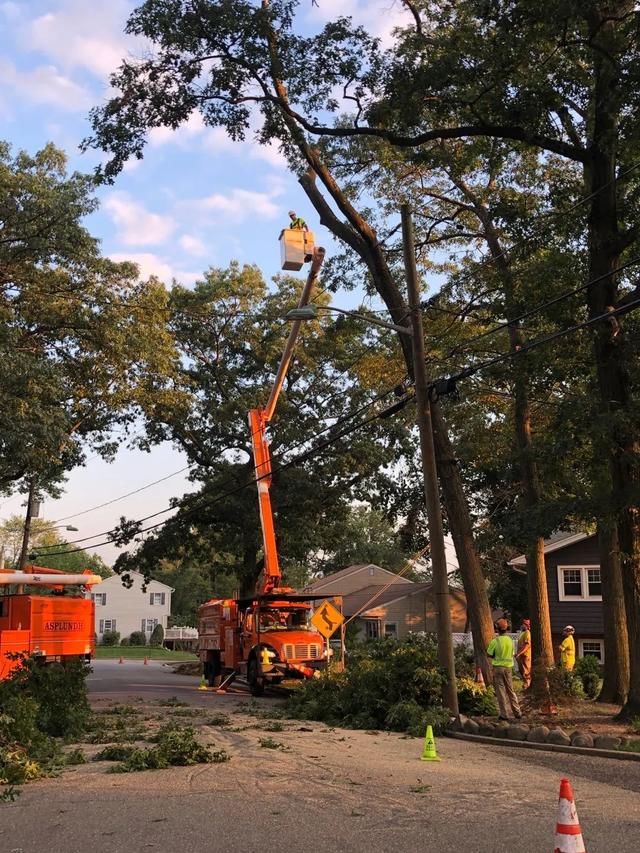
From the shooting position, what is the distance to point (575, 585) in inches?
1328

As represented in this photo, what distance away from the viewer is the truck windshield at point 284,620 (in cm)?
2217

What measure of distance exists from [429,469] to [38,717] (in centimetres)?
770

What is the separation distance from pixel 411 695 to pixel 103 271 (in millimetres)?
14767

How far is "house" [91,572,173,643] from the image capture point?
8500 cm

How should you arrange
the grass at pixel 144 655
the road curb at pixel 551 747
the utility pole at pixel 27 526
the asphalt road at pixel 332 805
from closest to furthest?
1. the asphalt road at pixel 332 805
2. the road curb at pixel 551 747
3. the utility pole at pixel 27 526
4. the grass at pixel 144 655

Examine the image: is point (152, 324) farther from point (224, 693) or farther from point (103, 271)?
point (224, 693)

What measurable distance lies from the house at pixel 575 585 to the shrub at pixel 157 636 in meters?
56.1

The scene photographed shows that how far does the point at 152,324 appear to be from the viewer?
23.9 meters

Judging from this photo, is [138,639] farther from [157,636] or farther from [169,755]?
[169,755]

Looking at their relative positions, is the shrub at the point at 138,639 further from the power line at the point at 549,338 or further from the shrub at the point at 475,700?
the power line at the point at 549,338

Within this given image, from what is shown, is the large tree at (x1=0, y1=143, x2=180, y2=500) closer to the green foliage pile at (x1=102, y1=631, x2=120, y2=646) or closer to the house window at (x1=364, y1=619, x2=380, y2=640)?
the house window at (x1=364, y1=619, x2=380, y2=640)

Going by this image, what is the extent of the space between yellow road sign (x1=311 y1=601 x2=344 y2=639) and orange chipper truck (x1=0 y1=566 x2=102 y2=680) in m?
5.92

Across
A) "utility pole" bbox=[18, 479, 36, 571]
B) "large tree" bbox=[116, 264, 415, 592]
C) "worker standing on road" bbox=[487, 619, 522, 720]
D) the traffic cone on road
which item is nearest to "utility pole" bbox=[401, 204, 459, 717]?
"worker standing on road" bbox=[487, 619, 522, 720]

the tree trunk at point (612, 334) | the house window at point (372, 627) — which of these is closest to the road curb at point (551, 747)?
the tree trunk at point (612, 334)
